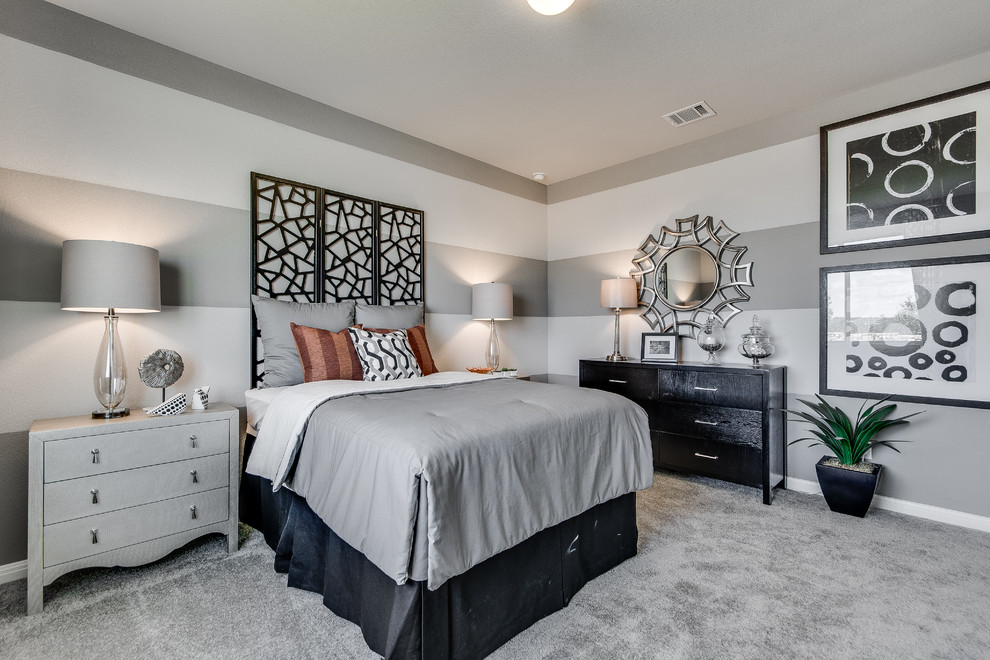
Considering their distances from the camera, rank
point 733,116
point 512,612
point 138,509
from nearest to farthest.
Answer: point 512,612 < point 138,509 < point 733,116

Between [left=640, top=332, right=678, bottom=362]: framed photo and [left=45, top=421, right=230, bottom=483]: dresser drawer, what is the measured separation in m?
2.98

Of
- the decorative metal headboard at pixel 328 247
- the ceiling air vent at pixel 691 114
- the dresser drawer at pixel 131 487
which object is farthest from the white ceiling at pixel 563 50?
the dresser drawer at pixel 131 487

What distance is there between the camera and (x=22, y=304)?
2098 millimetres

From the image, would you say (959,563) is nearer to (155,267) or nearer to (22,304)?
(155,267)

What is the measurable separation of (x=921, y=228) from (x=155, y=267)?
13.6 ft

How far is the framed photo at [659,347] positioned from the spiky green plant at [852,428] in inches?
38.6

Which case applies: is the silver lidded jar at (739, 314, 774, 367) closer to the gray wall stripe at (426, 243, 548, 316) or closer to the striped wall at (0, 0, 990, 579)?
the striped wall at (0, 0, 990, 579)

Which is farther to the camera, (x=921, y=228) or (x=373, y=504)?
(x=921, y=228)

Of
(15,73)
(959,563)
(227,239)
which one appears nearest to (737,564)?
(959,563)

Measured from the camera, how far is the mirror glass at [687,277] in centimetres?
364

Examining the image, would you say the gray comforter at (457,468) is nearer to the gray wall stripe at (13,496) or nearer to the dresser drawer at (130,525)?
the dresser drawer at (130,525)

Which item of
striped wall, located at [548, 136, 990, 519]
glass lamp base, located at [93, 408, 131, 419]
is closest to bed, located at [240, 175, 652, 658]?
glass lamp base, located at [93, 408, 131, 419]

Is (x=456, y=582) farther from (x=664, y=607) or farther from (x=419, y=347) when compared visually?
(x=419, y=347)

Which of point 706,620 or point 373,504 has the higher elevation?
point 373,504
